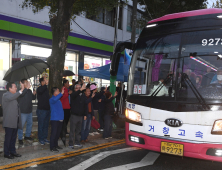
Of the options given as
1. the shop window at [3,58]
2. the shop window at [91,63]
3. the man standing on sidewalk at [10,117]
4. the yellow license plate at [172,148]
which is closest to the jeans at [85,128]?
the man standing on sidewalk at [10,117]

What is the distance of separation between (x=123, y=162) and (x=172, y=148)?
1.34 metres

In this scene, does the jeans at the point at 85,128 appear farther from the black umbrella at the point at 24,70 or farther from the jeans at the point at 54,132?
the black umbrella at the point at 24,70

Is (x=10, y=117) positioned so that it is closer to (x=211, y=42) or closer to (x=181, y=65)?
(x=181, y=65)

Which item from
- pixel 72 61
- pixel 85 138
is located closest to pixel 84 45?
pixel 72 61

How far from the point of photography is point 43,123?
700cm

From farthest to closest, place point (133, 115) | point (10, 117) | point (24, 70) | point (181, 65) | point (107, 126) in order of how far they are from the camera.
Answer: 1. point (107, 126)
2. point (24, 70)
3. point (10, 117)
4. point (133, 115)
5. point (181, 65)

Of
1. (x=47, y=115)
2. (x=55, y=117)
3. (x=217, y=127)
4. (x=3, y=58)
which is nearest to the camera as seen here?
(x=217, y=127)

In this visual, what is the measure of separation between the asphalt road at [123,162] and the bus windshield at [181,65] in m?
1.35

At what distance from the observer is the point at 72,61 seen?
16578mm

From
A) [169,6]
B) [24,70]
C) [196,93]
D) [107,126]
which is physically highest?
[169,6]

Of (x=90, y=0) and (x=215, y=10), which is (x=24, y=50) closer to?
(x=90, y=0)

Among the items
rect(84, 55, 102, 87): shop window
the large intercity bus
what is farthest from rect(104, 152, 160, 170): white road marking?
rect(84, 55, 102, 87): shop window

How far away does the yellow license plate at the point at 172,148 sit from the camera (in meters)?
Answer: 4.33

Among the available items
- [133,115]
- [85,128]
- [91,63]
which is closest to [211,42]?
[133,115]
